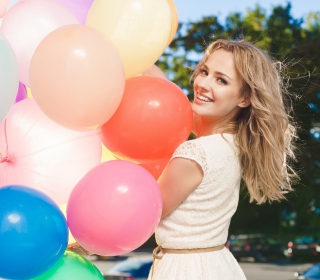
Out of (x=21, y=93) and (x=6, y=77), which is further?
(x=21, y=93)

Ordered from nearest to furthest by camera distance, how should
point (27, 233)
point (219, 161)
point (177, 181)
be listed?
point (27, 233) → point (177, 181) → point (219, 161)

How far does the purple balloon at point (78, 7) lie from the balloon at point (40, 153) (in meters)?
0.51

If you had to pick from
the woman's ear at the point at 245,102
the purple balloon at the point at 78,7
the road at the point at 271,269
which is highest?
the purple balloon at the point at 78,7

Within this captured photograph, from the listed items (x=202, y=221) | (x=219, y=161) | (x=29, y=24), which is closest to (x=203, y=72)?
(x=219, y=161)

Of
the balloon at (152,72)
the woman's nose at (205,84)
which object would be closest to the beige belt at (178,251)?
the woman's nose at (205,84)

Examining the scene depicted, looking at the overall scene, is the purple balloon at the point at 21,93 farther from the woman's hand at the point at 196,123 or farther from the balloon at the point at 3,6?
the woman's hand at the point at 196,123

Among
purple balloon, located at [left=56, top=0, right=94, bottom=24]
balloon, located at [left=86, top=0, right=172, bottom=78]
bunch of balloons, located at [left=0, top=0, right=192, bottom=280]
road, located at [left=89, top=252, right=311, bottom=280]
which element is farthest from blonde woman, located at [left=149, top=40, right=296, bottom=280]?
road, located at [left=89, top=252, right=311, bottom=280]

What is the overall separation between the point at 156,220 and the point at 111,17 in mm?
796

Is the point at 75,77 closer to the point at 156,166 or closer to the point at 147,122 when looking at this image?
the point at 147,122

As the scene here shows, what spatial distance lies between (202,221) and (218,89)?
0.54 metres

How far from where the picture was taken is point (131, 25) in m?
2.31

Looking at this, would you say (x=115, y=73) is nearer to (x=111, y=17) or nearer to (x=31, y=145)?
(x=111, y=17)

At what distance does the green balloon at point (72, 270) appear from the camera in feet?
7.07

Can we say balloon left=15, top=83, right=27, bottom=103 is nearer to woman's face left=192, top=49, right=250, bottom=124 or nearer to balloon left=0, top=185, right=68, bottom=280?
balloon left=0, top=185, right=68, bottom=280
